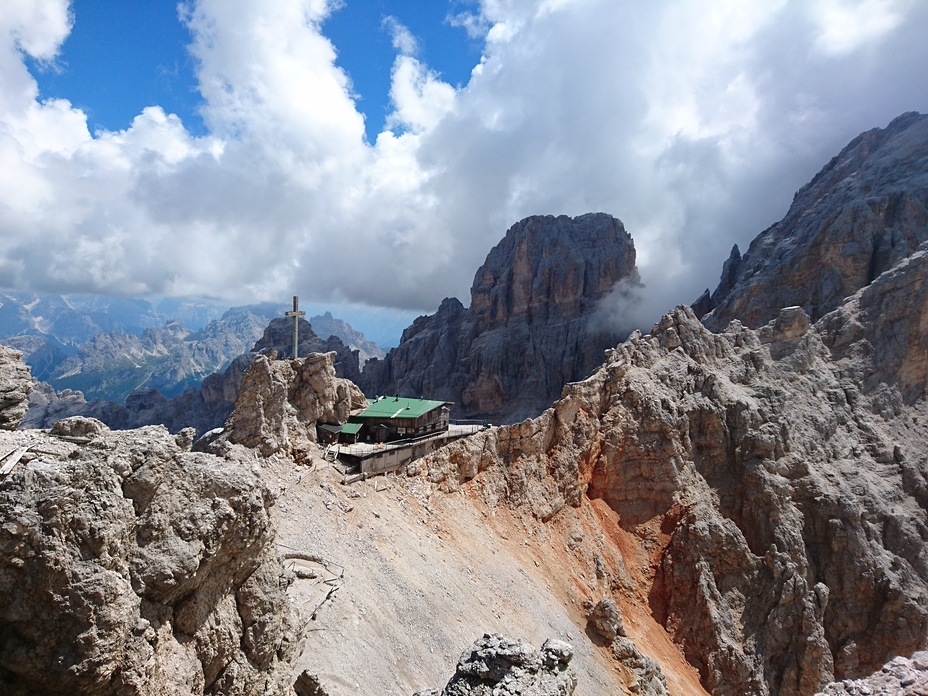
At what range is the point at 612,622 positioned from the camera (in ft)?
108

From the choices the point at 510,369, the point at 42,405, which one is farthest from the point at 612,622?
the point at 42,405

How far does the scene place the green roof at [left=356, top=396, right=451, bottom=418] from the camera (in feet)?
128

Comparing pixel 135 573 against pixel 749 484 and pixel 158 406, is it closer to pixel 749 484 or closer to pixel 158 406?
pixel 749 484

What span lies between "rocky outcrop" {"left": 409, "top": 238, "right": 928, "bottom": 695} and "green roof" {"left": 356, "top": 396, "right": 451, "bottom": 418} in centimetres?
425

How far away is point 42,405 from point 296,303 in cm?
14322

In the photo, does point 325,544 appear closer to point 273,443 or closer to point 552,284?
point 273,443

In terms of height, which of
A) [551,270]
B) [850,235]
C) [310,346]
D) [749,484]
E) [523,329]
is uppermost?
[551,270]

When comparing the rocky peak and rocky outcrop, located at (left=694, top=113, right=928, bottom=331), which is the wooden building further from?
the rocky peak

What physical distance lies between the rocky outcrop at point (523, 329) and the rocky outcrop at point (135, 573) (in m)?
113

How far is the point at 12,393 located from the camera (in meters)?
14.2

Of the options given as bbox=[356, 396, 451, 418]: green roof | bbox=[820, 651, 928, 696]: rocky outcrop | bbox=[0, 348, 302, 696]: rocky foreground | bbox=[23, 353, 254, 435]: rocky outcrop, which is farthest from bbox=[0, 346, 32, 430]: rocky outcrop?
bbox=[23, 353, 254, 435]: rocky outcrop

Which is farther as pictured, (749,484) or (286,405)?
(749,484)

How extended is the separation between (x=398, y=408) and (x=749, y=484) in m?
28.0

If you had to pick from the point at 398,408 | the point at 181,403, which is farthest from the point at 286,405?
the point at 181,403
